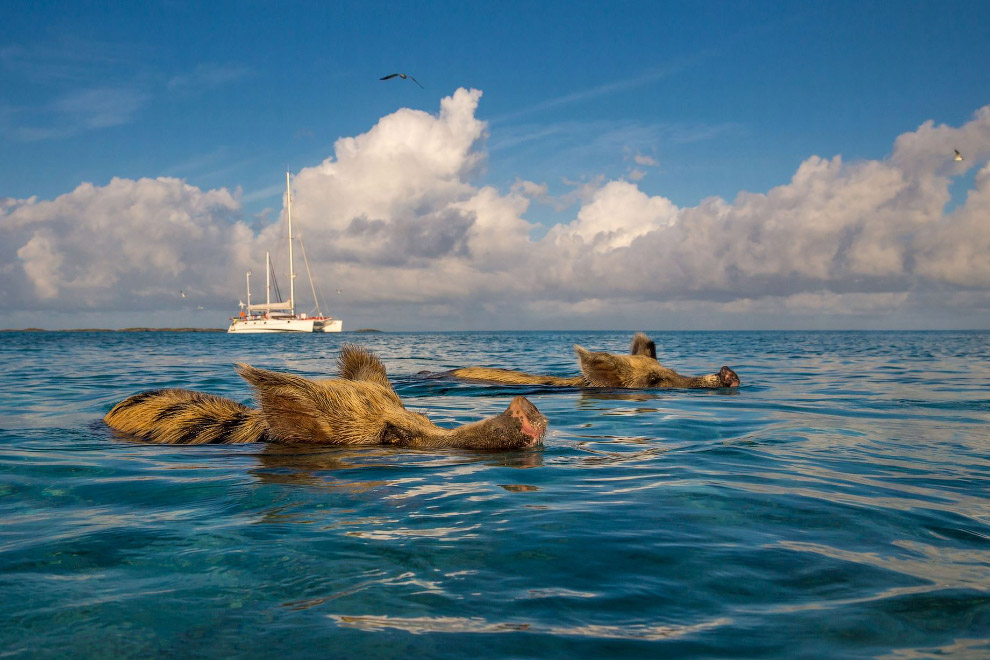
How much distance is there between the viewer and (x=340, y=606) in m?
3.00

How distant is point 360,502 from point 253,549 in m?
1.09

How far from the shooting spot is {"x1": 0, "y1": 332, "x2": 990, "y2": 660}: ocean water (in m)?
2.72

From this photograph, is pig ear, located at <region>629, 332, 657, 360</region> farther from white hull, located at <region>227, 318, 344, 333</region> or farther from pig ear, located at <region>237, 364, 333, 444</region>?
white hull, located at <region>227, 318, 344, 333</region>

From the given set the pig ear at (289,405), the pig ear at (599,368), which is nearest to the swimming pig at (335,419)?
the pig ear at (289,405)

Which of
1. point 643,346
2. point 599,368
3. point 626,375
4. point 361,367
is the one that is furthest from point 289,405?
point 643,346

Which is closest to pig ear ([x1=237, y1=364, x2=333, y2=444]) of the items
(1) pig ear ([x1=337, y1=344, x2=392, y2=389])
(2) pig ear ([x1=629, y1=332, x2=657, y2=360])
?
(1) pig ear ([x1=337, y1=344, x2=392, y2=389])

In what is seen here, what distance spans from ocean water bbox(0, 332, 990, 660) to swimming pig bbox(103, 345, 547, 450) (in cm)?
22

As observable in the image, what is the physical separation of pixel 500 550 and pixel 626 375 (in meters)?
9.51

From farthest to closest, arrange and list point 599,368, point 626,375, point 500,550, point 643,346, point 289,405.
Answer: point 643,346 < point 626,375 < point 599,368 < point 289,405 < point 500,550

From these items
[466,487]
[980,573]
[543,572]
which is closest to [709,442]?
[466,487]

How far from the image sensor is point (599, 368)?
41.1 ft

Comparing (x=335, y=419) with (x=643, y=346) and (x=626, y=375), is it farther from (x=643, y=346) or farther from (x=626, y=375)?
(x=643, y=346)

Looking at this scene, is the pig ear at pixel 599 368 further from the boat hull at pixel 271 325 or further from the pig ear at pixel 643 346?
the boat hull at pixel 271 325

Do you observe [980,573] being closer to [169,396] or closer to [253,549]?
[253,549]
